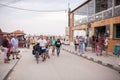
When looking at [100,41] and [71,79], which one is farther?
[100,41]

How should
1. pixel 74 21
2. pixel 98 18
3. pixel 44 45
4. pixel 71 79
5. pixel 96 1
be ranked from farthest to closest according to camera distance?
pixel 74 21
pixel 96 1
pixel 98 18
pixel 44 45
pixel 71 79

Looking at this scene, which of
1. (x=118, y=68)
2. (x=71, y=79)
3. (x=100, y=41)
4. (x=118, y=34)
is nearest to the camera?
(x=71, y=79)

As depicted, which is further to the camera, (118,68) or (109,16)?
(109,16)

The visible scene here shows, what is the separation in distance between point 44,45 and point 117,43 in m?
7.07

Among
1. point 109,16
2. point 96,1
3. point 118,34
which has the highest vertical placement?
point 96,1

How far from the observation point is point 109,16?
2377cm

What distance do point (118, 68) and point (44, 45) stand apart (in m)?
6.34

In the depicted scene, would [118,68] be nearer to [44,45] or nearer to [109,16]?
[44,45]

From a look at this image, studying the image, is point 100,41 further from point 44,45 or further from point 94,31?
point 94,31

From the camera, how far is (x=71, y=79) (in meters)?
9.73

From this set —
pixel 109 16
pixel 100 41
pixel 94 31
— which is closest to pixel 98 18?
pixel 94 31

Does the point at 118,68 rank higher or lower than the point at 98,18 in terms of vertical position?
lower

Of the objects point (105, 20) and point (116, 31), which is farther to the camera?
point (105, 20)

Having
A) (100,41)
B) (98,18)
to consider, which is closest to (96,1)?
(98,18)
